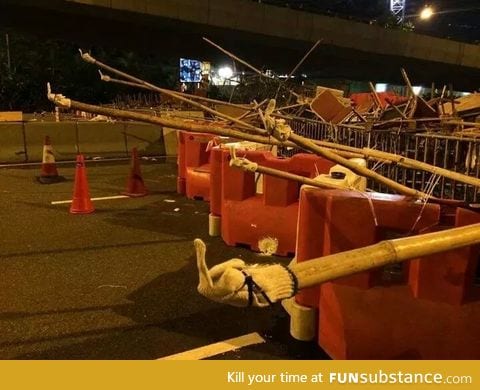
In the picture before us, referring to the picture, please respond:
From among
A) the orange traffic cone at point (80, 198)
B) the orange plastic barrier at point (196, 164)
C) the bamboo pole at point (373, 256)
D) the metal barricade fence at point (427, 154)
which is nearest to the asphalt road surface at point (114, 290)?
the orange traffic cone at point (80, 198)

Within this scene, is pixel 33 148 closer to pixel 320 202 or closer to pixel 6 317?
pixel 6 317

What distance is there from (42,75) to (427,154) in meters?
23.3

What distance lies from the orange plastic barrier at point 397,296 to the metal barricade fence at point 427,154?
1.86 metres

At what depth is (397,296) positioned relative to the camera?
3.34 meters

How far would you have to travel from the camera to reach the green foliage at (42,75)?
76.9 ft

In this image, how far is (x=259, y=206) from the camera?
5.78 metres

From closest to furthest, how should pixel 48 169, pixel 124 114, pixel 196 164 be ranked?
pixel 124 114 → pixel 196 164 → pixel 48 169

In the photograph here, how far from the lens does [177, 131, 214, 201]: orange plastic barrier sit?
27.7 feet

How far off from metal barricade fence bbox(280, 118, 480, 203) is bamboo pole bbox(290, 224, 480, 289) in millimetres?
2880

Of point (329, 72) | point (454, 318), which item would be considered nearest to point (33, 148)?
point (454, 318)

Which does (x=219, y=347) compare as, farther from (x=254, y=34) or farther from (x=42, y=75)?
(x=254, y=34)

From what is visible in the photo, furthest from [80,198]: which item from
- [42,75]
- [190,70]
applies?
[190,70]

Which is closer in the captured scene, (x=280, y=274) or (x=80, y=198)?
(x=280, y=274)

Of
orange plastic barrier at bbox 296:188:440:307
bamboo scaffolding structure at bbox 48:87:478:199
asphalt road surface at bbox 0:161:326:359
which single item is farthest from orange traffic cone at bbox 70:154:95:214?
orange plastic barrier at bbox 296:188:440:307
